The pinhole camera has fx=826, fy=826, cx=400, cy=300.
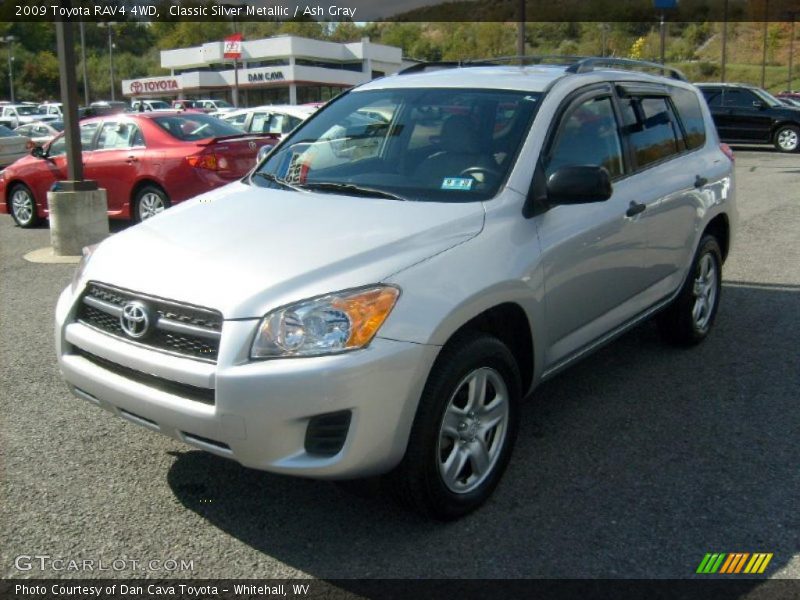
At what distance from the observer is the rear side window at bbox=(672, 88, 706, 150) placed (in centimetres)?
550

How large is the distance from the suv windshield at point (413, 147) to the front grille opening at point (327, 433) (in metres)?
1.22

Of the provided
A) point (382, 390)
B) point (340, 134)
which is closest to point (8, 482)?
point (382, 390)

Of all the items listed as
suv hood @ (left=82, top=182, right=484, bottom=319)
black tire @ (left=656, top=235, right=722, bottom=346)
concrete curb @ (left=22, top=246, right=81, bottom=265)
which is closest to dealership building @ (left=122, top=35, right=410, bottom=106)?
concrete curb @ (left=22, top=246, right=81, bottom=265)

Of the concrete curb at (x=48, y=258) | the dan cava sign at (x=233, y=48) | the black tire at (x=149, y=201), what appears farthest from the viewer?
the dan cava sign at (x=233, y=48)

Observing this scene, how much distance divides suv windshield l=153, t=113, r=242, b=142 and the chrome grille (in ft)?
24.3

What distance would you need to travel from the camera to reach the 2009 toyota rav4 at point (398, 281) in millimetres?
2893

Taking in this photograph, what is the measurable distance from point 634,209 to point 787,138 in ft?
68.9

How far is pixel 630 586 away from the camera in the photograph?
115 inches

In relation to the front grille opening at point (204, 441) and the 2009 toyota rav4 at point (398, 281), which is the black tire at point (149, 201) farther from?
A: the front grille opening at point (204, 441)

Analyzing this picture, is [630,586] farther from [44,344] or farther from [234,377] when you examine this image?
[44,344]

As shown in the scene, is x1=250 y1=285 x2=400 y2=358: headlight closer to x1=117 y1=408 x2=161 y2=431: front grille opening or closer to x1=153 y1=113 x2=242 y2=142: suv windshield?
x1=117 y1=408 x2=161 y2=431: front grille opening

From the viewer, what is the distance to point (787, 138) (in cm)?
2277

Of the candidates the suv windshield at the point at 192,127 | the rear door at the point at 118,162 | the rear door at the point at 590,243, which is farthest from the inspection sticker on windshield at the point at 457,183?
the rear door at the point at 118,162

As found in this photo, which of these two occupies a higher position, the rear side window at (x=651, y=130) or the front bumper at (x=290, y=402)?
the rear side window at (x=651, y=130)
